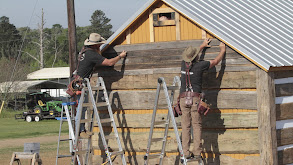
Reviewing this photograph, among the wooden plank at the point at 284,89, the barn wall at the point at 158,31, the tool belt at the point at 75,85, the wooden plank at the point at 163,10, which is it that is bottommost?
the wooden plank at the point at 284,89

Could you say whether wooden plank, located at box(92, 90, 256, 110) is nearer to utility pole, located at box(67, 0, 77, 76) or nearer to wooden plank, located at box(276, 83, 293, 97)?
wooden plank, located at box(276, 83, 293, 97)

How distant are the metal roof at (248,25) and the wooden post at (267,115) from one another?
0.33 metres

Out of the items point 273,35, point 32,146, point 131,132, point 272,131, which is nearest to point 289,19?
point 273,35

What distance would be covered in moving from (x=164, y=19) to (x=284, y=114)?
2853 mm

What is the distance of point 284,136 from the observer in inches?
406

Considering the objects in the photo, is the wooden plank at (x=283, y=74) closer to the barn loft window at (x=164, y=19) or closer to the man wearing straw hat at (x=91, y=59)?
the barn loft window at (x=164, y=19)

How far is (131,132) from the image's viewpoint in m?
11.5

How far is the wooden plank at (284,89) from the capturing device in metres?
10.1

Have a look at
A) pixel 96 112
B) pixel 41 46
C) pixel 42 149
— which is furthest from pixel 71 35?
pixel 41 46

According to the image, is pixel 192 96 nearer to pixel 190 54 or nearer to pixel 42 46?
pixel 190 54


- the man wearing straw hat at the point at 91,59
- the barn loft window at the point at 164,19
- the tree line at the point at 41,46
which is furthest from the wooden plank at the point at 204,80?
the tree line at the point at 41,46

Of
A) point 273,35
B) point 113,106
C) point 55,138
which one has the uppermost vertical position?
point 273,35

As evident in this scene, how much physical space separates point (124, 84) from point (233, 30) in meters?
2.47

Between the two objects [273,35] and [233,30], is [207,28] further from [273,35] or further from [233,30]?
[273,35]
